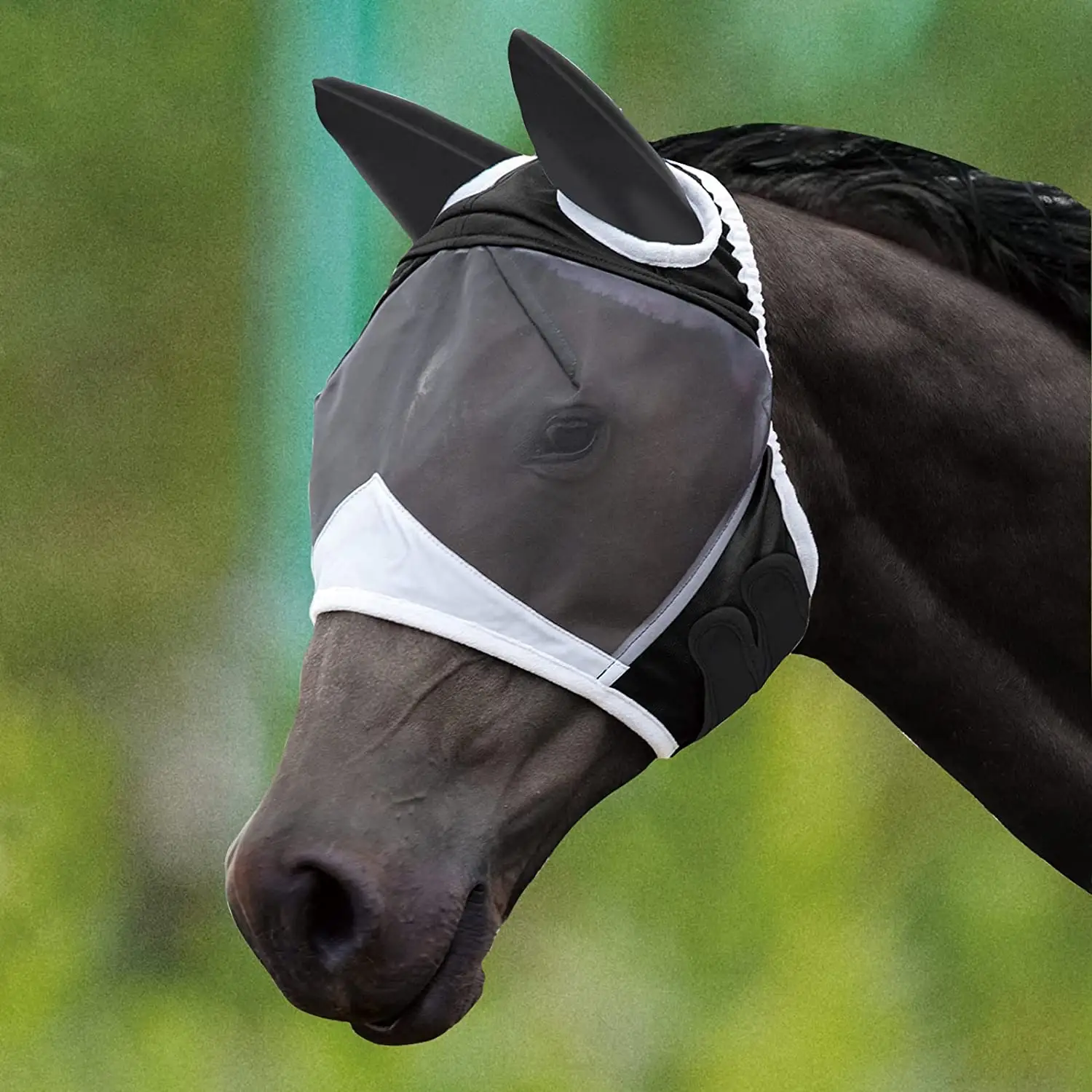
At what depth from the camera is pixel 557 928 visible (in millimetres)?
2316

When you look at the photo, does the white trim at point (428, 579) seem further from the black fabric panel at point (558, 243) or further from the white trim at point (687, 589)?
the black fabric panel at point (558, 243)

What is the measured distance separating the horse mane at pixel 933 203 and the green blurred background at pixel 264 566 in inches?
52.0

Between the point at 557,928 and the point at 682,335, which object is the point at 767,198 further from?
the point at 557,928

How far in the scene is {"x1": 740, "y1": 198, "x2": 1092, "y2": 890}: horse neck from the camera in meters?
0.93

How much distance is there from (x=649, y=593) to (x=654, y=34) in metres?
1.73

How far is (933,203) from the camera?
102cm

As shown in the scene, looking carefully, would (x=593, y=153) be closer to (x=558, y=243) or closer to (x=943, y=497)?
(x=558, y=243)

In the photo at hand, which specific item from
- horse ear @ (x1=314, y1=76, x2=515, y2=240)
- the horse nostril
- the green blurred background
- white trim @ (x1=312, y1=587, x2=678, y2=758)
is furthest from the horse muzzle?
the green blurred background

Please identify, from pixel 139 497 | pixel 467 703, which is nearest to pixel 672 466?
pixel 467 703

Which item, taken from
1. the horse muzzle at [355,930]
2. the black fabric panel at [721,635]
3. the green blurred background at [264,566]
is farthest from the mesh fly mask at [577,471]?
the green blurred background at [264,566]

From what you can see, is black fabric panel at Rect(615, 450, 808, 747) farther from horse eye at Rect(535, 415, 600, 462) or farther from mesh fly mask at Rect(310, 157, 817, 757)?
horse eye at Rect(535, 415, 600, 462)

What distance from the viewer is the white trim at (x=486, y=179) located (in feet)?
3.10

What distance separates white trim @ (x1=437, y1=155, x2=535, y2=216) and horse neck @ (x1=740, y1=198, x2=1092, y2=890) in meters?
0.17

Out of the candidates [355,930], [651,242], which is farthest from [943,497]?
[355,930]
